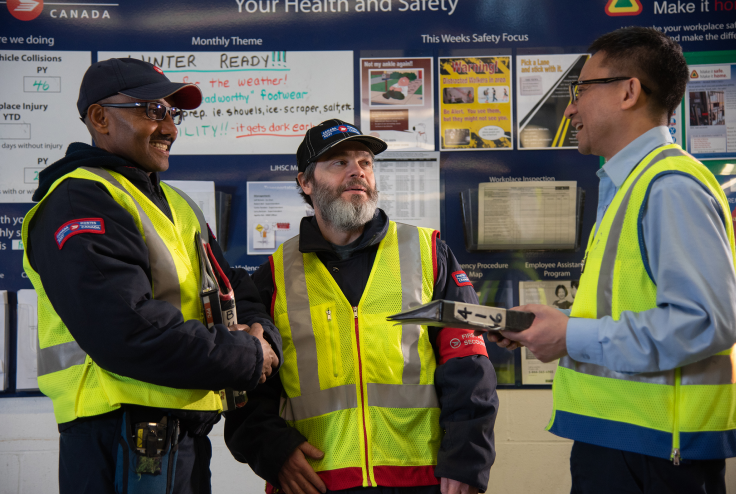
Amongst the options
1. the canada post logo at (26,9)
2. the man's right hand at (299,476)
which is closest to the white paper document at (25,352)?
the canada post logo at (26,9)

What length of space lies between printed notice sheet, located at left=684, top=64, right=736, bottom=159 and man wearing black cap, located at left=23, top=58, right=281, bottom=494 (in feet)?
7.65

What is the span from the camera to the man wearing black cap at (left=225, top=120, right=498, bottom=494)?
1.59m

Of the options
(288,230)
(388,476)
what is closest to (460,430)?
(388,476)

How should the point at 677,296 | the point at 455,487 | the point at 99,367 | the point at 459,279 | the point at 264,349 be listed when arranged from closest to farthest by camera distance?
the point at 677,296 → the point at 99,367 → the point at 264,349 → the point at 455,487 → the point at 459,279

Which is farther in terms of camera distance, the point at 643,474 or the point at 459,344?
the point at 459,344

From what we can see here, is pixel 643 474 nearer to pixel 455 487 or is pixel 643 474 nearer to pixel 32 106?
pixel 455 487

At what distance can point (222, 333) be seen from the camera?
130 cm

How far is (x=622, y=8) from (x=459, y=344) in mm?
2037

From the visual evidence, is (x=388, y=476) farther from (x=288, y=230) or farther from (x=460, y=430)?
(x=288, y=230)

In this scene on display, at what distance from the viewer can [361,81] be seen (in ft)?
8.83

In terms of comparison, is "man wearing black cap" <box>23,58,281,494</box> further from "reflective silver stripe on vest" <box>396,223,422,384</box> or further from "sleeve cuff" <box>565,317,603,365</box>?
"sleeve cuff" <box>565,317,603,365</box>

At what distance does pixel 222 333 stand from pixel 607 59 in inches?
47.8

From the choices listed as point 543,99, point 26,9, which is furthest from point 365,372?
point 26,9

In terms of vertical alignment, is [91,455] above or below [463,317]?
below
